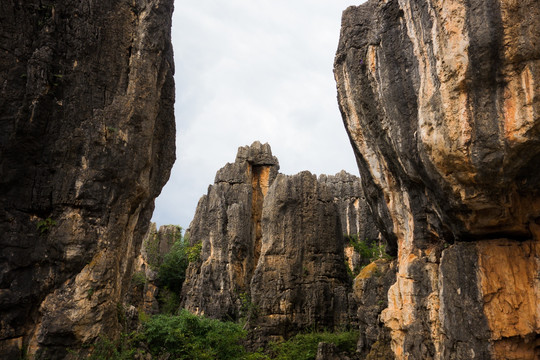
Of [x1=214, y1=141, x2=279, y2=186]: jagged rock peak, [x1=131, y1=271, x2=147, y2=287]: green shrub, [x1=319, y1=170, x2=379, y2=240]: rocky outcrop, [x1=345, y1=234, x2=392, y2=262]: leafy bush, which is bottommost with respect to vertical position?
[x1=131, y1=271, x2=147, y2=287]: green shrub

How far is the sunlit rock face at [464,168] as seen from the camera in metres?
8.13

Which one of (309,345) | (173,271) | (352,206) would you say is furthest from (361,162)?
(173,271)

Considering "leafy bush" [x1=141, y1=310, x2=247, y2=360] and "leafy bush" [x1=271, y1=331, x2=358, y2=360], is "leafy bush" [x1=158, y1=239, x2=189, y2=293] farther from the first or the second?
"leafy bush" [x1=141, y1=310, x2=247, y2=360]


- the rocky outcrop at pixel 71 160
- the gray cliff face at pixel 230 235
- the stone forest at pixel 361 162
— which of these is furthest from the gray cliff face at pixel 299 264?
the rocky outcrop at pixel 71 160

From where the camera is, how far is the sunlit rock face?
813cm

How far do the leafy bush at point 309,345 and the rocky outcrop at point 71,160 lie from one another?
9.25m

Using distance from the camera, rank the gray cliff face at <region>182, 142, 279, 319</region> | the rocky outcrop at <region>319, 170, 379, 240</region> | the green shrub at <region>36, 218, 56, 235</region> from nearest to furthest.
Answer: the green shrub at <region>36, 218, 56, 235</region>
the gray cliff face at <region>182, 142, 279, 319</region>
the rocky outcrop at <region>319, 170, 379, 240</region>

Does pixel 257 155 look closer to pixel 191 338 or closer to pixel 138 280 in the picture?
pixel 138 280

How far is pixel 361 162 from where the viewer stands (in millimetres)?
14766

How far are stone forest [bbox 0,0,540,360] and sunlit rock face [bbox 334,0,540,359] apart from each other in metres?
0.03

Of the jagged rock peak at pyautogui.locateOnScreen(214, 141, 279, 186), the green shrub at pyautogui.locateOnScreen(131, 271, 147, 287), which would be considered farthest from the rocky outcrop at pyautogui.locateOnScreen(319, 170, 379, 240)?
the green shrub at pyautogui.locateOnScreen(131, 271, 147, 287)

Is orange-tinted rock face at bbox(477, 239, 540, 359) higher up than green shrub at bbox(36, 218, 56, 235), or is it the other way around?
green shrub at bbox(36, 218, 56, 235)

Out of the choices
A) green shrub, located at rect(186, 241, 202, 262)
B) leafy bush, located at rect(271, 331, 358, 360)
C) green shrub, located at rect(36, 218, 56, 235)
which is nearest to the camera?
green shrub, located at rect(36, 218, 56, 235)

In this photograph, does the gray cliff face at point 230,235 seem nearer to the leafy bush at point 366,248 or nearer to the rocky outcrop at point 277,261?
the rocky outcrop at point 277,261
